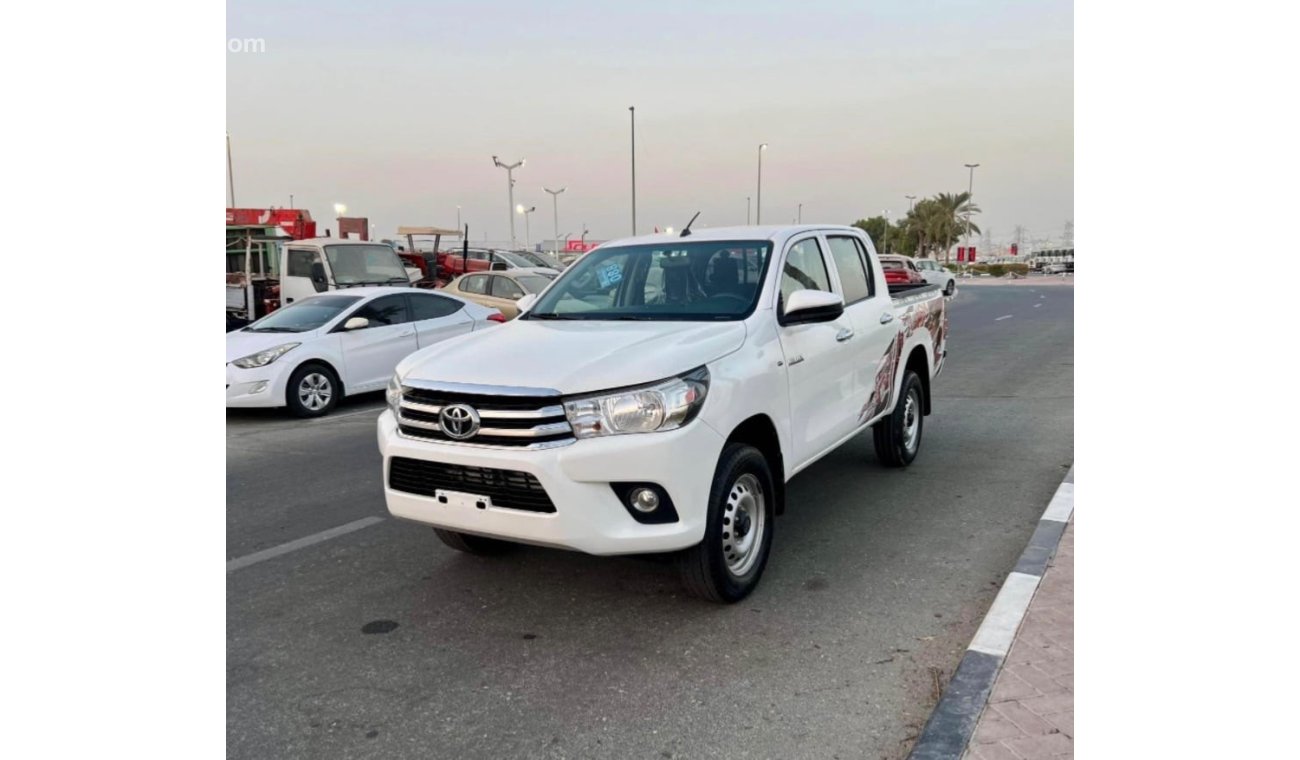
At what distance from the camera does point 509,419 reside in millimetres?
3867

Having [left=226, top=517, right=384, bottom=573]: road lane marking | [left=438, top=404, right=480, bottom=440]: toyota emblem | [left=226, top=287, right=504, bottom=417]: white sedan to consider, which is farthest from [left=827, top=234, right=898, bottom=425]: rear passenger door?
[left=226, top=287, right=504, bottom=417]: white sedan

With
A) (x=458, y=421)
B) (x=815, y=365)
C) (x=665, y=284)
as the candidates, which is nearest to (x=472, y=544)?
(x=458, y=421)

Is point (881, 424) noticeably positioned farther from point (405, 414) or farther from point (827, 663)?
point (405, 414)

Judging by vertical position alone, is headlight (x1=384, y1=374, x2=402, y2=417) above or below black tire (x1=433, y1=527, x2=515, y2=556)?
above

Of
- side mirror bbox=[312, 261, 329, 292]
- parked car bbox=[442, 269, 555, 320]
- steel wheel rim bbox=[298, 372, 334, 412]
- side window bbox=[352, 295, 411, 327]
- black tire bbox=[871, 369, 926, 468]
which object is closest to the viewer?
black tire bbox=[871, 369, 926, 468]

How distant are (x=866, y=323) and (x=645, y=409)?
251 centimetres

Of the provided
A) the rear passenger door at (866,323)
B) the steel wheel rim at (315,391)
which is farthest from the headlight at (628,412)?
the steel wheel rim at (315,391)

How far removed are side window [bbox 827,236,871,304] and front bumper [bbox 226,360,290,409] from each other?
20.9 ft

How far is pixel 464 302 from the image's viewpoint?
12.5m

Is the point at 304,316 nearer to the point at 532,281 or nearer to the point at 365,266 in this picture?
the point at 532,281

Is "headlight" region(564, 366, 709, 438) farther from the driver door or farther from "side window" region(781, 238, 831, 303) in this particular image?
the driver door

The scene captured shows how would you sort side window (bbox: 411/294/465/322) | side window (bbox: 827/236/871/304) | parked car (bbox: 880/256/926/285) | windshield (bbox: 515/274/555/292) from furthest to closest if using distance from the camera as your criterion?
parked car (bbox: 880/256/926/285)
windshield (bbox: 515/274/555/292)
side window (bbox: 411/294/465/322)
side window (bbox: 827/236/871/304)

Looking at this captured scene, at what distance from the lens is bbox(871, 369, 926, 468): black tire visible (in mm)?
6695

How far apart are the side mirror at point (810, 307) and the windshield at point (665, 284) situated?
21 centimetres
